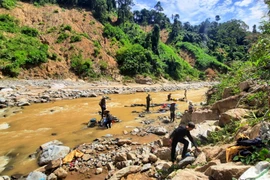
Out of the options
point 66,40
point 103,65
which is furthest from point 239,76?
point 66,40

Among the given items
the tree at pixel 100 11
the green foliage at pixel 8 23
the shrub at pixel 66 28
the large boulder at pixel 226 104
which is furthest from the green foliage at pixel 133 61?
the large boulder at pixel 226 104

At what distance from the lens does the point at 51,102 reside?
60.2 ft

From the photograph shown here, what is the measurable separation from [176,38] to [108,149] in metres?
66.5

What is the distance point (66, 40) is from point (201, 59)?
40374mm

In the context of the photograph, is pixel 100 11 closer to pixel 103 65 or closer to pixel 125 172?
pixel 103 65

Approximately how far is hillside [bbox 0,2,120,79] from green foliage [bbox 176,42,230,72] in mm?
30229

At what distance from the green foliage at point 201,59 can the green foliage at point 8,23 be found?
46.5 meters

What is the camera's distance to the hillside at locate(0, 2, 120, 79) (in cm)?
3055

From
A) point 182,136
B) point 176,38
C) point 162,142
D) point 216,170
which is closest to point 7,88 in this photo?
point 162,142

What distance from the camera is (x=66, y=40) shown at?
35.6m

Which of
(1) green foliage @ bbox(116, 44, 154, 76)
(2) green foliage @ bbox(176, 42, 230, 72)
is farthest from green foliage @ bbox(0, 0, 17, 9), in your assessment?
(2) green foliage @ bbox(176, 42, 230, 72)

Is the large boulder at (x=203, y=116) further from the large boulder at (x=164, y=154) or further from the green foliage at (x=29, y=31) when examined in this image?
the green foliage at (x=29, y=31)

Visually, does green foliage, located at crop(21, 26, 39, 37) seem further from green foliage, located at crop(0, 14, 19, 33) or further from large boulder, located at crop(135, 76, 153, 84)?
large boulder, located at crop(135, 76, 153, 84)

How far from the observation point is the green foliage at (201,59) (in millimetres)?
59250
